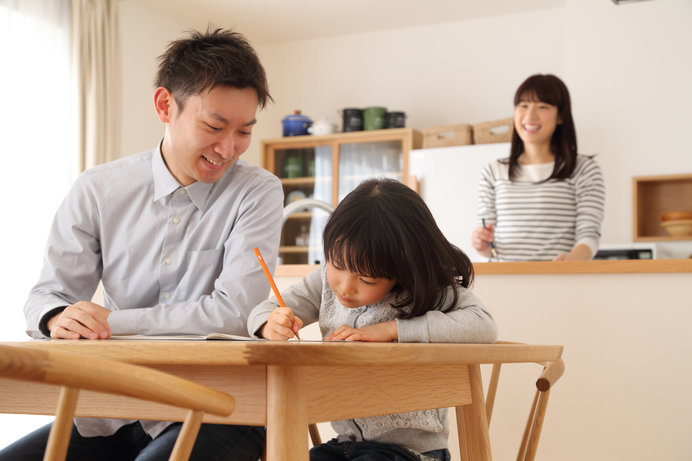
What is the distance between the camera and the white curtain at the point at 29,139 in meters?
3.76

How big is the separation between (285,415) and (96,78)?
159 inches

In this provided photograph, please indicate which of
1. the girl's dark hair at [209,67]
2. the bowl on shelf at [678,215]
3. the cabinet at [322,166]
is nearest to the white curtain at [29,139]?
the cabinet at [322,166]

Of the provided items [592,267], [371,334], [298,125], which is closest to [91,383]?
[371,334]

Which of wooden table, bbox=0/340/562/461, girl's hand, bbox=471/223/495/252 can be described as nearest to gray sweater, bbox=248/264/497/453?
wooden table, bbox=0/340/562/461

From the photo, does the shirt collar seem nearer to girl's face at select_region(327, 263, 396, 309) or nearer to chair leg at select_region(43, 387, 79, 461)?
girl's face at select_region(327, 263, 396, 309)

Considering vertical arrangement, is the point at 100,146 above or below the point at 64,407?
above

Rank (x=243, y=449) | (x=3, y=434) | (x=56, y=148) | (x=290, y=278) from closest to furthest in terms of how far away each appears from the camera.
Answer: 1. (x=243, y=449)
2. (x=290, y=278)
3. (x=3, y=434)
4. (x=56, y=148)

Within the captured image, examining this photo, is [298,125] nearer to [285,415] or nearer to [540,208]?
[540,208]

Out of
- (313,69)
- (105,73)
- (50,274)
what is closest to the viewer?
(50,274)

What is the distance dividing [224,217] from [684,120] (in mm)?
3548

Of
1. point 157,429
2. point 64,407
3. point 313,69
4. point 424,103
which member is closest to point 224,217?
point 157,429

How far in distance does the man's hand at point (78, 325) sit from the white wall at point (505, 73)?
147 inches

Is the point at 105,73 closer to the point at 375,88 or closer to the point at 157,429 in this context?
the point at 375,88

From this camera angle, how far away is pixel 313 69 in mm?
5758
